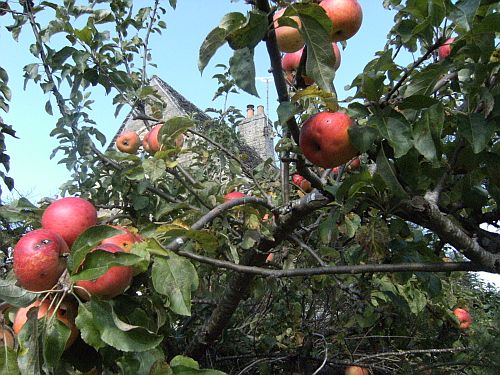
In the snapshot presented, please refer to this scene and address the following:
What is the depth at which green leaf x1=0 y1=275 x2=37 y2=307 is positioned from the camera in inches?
34.6

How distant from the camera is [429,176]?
120cm

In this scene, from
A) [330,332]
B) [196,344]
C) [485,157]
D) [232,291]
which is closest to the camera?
[485,157]

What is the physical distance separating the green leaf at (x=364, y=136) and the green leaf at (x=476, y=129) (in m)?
0.17

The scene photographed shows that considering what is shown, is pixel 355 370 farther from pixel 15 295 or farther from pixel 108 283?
pixel 15 295

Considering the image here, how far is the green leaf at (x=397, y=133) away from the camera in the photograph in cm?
99

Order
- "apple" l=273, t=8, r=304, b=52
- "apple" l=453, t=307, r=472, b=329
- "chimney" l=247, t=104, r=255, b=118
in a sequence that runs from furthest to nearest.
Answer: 1. "chimney" l=247, t=104, r=255, b=118
2. "apple" l=453, t=307, r=472, b=329
3. "apple" l=273, t=8, r=304, b=52

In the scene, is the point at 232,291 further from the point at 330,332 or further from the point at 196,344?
the point at 330,332

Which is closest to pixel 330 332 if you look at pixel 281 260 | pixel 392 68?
pixel 281 260

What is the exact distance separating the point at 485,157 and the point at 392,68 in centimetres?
29

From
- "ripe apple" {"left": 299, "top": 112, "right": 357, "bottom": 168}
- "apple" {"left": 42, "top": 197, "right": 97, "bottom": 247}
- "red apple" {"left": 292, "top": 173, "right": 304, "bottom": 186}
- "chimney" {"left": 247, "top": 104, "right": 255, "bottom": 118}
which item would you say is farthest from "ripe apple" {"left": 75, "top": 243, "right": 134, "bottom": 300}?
"chimney" {"left": 247, "top": 104, "right": 255, "bottom": 118}

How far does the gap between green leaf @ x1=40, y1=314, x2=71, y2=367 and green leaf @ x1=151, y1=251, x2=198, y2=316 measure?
176mm

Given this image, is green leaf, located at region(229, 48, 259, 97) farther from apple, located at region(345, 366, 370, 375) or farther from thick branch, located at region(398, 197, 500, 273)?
apple, located at region(345, 366, 370, 375)

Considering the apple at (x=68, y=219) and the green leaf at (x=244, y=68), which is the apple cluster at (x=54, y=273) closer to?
the apple at (x=68, y=219)

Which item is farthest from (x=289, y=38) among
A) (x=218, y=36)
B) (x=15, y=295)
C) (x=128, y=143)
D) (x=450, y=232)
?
(x=128, y=143)
